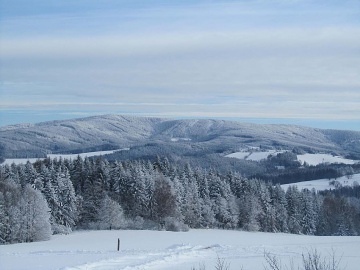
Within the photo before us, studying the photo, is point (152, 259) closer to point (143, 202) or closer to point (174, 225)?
point (174, 225)

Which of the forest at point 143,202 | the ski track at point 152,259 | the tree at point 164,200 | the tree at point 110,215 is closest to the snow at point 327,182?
the forest at point 143,202

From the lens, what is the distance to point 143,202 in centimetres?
6494

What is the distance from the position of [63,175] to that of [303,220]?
37333 millimetres

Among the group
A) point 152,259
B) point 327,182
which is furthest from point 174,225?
point 327,182

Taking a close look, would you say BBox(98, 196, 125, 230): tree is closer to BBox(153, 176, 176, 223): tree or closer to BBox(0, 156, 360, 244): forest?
BBox(0, 156, 360, 244): forest

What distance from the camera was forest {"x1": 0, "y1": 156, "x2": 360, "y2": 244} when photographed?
52.6 metres

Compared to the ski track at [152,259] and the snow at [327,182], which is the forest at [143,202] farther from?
the snow at [327,182]

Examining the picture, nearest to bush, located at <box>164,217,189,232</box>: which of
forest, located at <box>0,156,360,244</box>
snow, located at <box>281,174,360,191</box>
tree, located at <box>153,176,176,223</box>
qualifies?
forest, located at <box>0,156,360,244</box>

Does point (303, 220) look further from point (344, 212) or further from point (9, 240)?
point (9, 240)

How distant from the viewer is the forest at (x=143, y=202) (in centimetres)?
5256

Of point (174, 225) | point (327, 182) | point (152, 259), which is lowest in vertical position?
point (327, 182)

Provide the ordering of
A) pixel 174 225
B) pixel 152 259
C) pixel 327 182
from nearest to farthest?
pixel 152 259 < pixel 174 225 < pixel 327 182

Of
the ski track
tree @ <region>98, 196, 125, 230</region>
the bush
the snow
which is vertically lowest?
the snow

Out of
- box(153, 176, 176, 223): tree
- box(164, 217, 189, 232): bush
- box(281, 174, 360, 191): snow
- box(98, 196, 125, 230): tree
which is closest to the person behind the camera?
box(98, 196, 125, 230): tree
